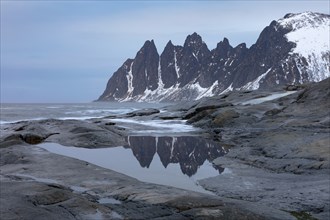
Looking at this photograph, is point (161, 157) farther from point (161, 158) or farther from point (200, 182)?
point (200, 182)

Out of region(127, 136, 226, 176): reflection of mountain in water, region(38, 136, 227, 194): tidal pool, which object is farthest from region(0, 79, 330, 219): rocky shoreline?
region(127, 136, 226, 176): reflection of mountain in water

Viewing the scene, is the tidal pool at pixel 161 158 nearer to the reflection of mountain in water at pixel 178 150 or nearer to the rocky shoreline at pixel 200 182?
the reflection of mountain in water at pixel 178 150

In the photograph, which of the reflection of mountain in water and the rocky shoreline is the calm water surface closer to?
the reflection of mountain in water

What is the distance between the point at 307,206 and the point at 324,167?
5198mm

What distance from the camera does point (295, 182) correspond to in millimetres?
14203

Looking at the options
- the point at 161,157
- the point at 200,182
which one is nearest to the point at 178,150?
the point at 161,157

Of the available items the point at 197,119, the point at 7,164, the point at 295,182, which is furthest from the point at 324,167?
the point at 197,119

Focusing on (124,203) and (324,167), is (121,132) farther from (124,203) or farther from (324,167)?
(124,203)

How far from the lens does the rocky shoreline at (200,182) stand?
9586 mm

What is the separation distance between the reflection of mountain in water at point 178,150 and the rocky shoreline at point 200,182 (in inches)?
42.9

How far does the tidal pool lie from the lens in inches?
649

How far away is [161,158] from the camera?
21.8 metres

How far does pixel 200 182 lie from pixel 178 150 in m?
9.33

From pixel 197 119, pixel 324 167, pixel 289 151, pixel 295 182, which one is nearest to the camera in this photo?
pixel 295 182
